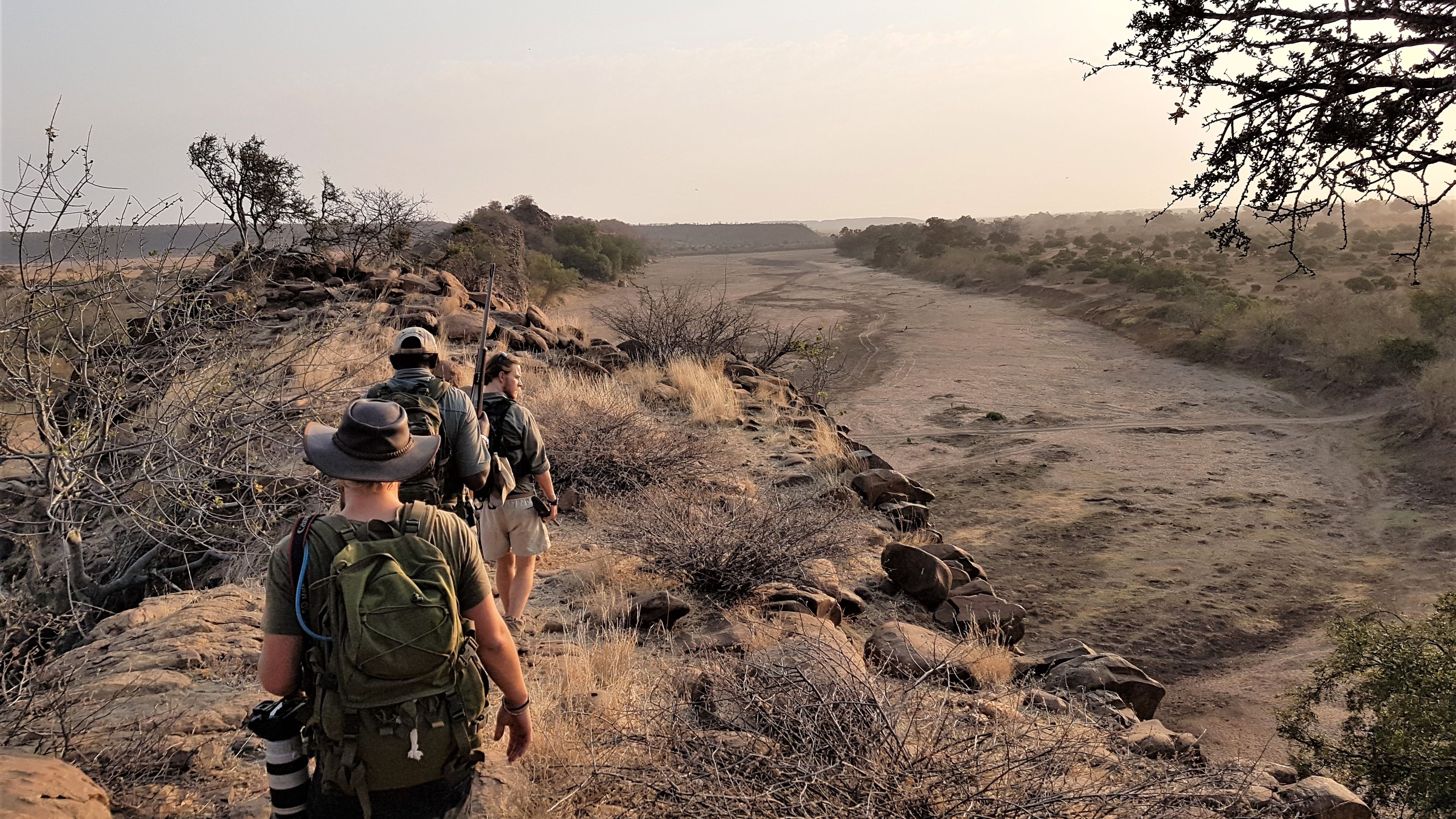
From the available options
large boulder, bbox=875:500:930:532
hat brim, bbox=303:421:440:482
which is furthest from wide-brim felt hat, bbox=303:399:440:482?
large boulder, bbox=875:500:930:532

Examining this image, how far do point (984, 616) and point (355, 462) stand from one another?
4948 mm

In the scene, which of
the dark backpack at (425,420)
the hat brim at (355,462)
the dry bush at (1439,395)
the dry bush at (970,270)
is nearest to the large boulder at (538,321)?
the dark backpack at (425,420)

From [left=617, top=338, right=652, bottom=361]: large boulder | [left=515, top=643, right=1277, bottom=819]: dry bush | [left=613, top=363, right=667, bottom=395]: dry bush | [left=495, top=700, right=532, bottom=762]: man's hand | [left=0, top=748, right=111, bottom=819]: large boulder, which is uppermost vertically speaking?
[left=617, top=338, right=652, bottom=361]: large boulder

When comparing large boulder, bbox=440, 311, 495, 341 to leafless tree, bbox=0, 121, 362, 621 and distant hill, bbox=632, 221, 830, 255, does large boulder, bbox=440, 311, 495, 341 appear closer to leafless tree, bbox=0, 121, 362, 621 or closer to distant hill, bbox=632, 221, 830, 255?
leafless tree, bbox=0, 121, 362, 621

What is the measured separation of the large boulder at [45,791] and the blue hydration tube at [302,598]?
1105 millimetres

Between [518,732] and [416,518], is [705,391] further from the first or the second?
[416,518]

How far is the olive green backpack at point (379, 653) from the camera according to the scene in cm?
189

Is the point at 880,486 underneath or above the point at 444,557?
underneath

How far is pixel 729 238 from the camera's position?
4688 inches

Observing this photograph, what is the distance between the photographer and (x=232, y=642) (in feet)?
14.6

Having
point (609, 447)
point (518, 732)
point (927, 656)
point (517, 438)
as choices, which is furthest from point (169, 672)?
point (609, 447)

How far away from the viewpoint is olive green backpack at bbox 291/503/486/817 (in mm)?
1888

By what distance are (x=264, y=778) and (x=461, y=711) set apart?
1.67 m

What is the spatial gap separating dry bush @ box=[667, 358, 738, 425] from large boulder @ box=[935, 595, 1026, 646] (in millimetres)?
5184
